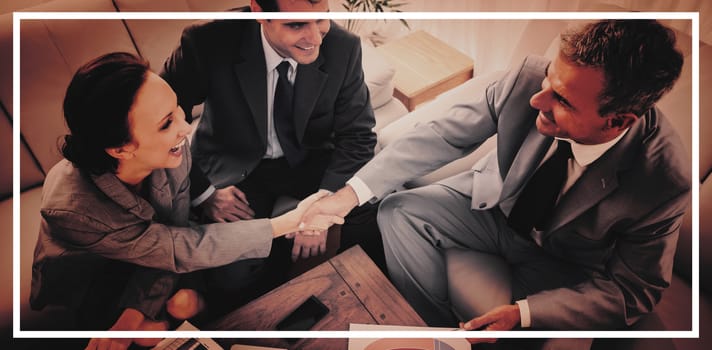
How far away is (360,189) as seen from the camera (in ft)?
4.36

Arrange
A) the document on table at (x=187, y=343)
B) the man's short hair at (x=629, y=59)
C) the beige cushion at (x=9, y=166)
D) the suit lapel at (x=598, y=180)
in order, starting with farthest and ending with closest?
1. the document on table at (x=187, y=343)
2. the beige cushion at (x=9, y=166)
3. the suit lapel at (x=598, y=180)
4. the man's short hair at (x=629, y=59)

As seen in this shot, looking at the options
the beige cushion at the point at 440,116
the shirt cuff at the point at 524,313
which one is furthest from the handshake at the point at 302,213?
the shirt cuff at the point at 524,313

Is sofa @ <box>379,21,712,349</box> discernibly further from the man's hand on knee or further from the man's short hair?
the man's hand on knee

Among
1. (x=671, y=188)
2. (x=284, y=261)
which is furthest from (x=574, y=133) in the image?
(x=284, y=261)

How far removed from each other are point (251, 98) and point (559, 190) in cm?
88

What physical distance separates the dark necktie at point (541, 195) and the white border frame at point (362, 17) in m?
0.30

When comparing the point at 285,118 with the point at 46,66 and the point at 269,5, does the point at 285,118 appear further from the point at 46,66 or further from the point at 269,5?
the point at 46,66

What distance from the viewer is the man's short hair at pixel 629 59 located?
0.95 meters

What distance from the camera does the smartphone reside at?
1.32 metres

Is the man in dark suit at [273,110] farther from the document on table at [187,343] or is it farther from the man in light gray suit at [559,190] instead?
the document on table at [187,343]

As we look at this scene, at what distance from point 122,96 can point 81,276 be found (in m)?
0.56

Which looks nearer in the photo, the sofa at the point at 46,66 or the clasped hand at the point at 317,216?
the sofa at the point at 46,66

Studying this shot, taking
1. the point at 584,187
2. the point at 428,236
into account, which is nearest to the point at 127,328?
the point at 428,236

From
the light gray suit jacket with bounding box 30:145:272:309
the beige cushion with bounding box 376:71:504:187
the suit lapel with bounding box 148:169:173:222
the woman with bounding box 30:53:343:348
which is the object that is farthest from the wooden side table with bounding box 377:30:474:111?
the suit lapel with bounding box 148:169:173:222
